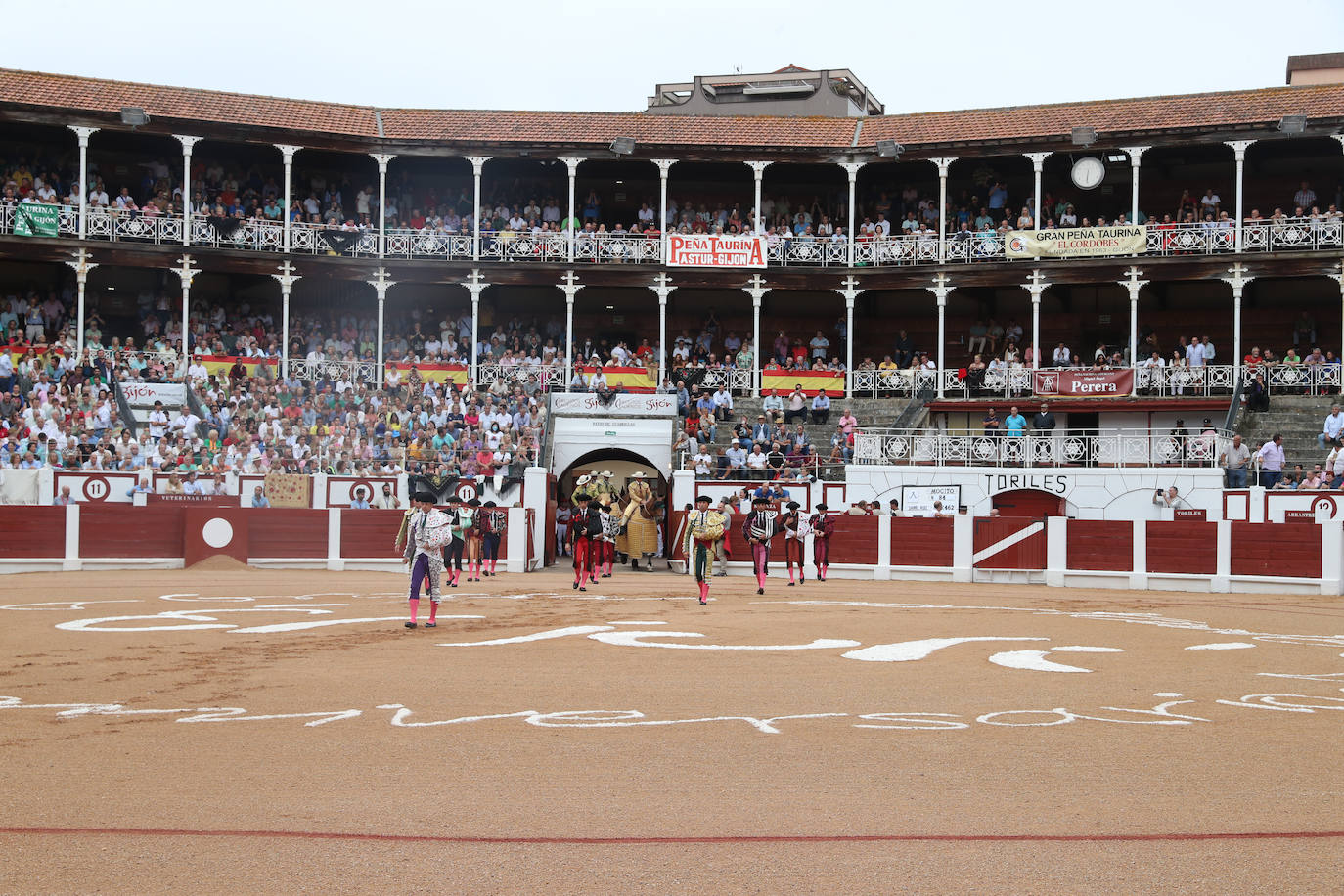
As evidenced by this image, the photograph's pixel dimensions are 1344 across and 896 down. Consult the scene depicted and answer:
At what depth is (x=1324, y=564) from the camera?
22.5 meters

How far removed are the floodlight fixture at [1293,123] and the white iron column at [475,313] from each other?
738 inches

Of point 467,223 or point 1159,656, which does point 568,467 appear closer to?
point 467,223

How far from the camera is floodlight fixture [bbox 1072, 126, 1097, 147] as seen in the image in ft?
Answer: 106

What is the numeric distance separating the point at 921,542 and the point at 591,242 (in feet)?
43.7

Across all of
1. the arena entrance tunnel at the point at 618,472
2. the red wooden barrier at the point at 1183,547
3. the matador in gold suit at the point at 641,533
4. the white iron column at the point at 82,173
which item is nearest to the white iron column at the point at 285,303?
the white iron column at the point at 82,173

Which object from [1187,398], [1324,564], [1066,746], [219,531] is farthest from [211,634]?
[1187,398]

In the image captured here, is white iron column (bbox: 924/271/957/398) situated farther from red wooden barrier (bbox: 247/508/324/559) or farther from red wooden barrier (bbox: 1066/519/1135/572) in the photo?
red wooden barrier (bbox: 247/508/324/559)

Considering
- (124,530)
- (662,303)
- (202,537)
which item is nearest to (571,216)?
(662,303)

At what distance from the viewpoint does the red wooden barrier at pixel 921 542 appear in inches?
995

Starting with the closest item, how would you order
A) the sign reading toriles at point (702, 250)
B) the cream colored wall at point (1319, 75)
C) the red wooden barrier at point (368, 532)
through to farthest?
the red wooden barrier at point (368, 532) < the sign reading toriles at point (702, 250) < the cream colored wall at point (1319, 75)

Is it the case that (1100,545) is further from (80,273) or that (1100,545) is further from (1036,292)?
(80,273)

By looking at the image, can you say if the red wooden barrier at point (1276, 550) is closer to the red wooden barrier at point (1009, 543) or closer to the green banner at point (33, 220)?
the red wooden barrier at point (1009, 543)

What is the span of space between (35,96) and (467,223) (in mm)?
10325

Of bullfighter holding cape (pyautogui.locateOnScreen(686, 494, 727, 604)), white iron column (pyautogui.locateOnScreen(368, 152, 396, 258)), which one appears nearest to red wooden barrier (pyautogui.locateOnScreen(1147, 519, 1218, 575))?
bullfighter holding cape (pyautogui.locateOnScreen(686, 494, 727, 604))
